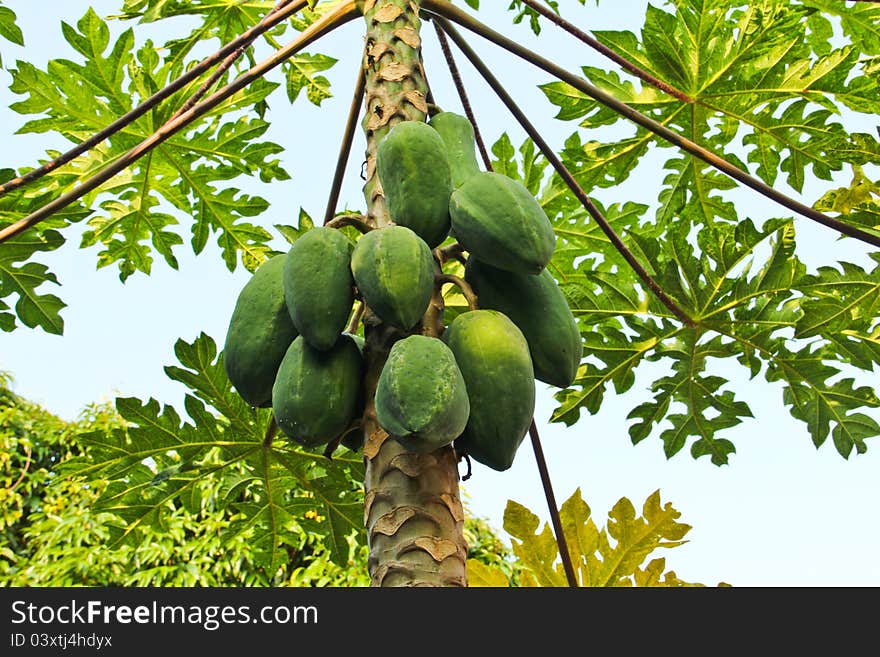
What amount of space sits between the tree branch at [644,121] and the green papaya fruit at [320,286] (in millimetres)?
929

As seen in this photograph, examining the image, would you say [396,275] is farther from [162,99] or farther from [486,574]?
[486,574]

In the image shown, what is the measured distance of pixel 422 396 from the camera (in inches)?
50.4

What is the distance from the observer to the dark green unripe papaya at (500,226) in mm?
1487

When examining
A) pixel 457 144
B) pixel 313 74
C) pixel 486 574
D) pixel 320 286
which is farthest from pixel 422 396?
pixel 313 74

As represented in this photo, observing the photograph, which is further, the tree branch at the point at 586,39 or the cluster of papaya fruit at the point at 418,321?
the tree branch at the point at 586,39

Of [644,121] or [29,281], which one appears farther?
[29,281]

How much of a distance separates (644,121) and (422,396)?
1308mm

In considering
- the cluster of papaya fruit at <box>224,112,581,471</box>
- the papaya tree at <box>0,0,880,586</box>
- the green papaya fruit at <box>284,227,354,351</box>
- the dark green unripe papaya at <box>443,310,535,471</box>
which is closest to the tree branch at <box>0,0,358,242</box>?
the papaya tree at <box>0,0,880,586</box>

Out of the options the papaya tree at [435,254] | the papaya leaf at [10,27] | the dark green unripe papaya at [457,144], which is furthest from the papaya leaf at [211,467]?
the dark green unripe papaya at [457,144]

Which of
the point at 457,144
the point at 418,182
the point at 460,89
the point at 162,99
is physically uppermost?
the point at 460,89

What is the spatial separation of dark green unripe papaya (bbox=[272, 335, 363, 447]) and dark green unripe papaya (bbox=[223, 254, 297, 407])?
0.24ft

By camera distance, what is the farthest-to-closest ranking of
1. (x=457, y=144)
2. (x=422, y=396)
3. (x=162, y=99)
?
(x=162, y=99) < (x=457, y=144) < (x=422, y=396)

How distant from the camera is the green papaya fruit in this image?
4.77ft

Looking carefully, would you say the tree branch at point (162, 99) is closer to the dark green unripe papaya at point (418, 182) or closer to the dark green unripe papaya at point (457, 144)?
the dark green unripe papaya at point (457, 144)
